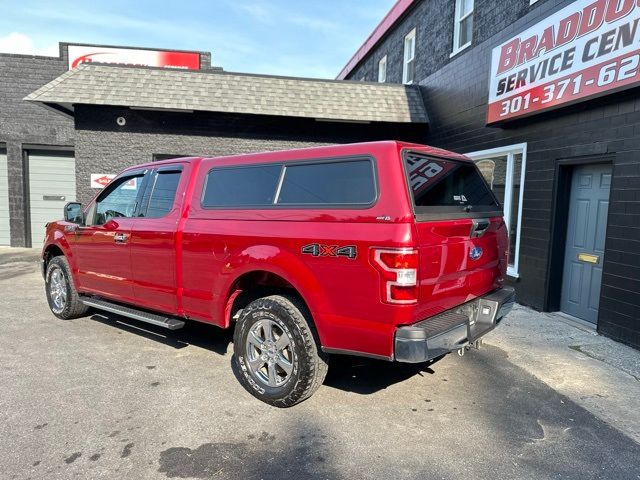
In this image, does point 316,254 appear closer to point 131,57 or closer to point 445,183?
point 445,183

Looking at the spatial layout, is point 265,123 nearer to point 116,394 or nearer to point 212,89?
point 212,89

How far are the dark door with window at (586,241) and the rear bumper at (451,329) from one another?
2651mm

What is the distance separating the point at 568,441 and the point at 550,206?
4137 mm

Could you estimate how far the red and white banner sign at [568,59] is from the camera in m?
4.89

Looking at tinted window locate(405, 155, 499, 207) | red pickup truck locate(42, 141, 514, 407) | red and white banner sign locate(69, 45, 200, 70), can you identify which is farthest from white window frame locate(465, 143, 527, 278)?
red and white banner sign locate(69, 45, 200, 70)

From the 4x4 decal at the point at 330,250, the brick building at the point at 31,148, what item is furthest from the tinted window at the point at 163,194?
the brick building at the point at 31,148

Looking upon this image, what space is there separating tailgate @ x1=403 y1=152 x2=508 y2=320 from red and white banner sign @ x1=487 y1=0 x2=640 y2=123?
2.43m

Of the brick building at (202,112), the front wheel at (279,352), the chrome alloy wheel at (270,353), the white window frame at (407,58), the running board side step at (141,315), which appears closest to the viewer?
the front wheel at (279,352)

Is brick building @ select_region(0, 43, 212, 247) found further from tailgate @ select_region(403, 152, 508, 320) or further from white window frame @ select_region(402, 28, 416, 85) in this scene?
tailgate @ select_region(403, 152, 508, 320)

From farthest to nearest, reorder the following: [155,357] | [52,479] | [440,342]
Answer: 1. [155,357]
2. [440,342]
3. [52,479]

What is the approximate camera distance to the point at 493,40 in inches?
296

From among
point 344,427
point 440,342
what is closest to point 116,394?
point 344,427

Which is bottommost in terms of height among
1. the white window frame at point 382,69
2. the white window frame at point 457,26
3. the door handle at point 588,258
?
the door handle at point 588,258

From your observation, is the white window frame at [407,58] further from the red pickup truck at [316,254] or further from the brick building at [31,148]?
the red pickup truck at [316,254]
